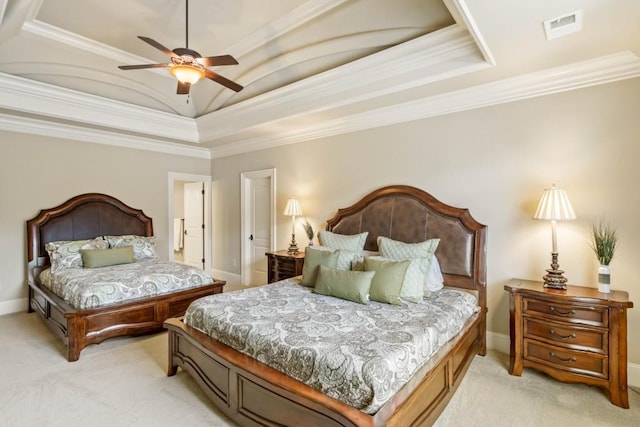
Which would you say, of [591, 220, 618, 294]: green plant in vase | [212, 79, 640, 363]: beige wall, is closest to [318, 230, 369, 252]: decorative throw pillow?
[212, 79, 640, 363]: beige wall

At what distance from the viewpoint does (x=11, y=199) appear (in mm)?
4367

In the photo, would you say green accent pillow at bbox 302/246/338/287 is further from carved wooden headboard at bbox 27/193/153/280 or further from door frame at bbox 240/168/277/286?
carved wooden headboard at bbox 27/193/153/280

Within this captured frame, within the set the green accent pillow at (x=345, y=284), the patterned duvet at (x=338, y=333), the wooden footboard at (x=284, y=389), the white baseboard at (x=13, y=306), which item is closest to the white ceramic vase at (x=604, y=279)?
the patterned duvet at (x=338, y=333)

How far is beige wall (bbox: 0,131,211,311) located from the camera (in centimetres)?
435

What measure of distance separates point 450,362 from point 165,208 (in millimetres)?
5391

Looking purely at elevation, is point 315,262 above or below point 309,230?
below

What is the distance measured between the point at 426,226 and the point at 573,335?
1544mm

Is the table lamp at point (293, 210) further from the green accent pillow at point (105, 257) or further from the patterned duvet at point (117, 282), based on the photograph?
the green accent pillow at point (105, 257)

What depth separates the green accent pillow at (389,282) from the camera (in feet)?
8.67

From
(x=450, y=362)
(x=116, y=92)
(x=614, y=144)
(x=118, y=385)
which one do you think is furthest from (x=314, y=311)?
(x=116, y=92)

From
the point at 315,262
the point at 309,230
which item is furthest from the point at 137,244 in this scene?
the point at 315,262

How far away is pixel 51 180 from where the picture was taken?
465cm

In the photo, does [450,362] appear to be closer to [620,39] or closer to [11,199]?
[620,39]

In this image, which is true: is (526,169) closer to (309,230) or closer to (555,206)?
(555,206)
